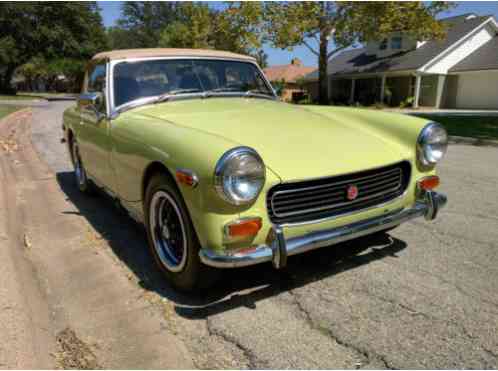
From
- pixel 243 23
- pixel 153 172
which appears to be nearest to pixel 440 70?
pixel 243 23

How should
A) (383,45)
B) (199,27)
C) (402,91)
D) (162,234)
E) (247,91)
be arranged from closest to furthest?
(162,234), (247,91), (402,91), (383,45), (199,27)

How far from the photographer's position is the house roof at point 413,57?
23922 millimetres

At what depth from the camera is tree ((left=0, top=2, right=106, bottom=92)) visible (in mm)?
32344

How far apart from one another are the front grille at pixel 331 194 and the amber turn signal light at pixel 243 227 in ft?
0.43

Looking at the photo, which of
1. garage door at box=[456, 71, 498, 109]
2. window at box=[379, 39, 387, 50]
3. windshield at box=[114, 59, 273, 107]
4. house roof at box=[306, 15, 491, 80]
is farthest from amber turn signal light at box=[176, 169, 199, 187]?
window at box=[379, 39, 387, 50]

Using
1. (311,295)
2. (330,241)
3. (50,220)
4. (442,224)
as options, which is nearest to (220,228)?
(330,241)

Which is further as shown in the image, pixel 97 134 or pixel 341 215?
pixel 97 134

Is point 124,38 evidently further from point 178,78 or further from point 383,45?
point 178,78

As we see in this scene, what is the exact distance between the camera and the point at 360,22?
19.8m

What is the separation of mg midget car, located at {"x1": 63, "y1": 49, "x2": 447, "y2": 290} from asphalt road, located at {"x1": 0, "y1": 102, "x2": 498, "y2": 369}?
11.5 inches

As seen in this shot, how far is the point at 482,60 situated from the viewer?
76.4ft

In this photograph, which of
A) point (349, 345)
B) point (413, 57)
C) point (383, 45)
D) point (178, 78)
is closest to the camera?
point (349, 345)

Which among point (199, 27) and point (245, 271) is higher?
point (199, 27)

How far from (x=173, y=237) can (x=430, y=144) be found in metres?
1.87
